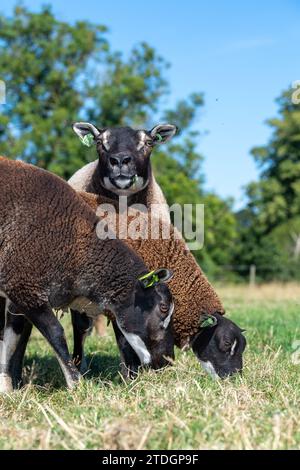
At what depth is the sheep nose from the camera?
9023 mm

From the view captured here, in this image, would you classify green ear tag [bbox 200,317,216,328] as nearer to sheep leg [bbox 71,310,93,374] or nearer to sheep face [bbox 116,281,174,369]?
sheep face [bbox 116,281,174,369]

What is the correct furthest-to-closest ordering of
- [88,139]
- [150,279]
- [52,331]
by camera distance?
[88,139] → [150,279] → [52,331]

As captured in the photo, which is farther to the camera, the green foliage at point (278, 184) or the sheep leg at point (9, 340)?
the green foliage at point (278, 184)

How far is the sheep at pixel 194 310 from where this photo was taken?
24.7 feet

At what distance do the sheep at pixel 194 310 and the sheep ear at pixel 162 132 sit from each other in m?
2.05

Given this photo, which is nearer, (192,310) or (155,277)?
(155,277)

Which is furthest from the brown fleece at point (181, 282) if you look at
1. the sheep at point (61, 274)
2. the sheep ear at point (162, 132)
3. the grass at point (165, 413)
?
the sheep ear at point (162, 132)

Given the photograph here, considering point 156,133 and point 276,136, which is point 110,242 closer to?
point 156,133

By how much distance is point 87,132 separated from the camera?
9.80 meters

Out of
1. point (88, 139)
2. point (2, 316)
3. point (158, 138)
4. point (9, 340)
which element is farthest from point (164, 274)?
point (158, 138)

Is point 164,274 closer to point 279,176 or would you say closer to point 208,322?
point 208,322

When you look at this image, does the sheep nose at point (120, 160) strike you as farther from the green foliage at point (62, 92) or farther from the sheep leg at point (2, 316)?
the green foliage at point (62, 92)

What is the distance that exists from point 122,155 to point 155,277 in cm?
262

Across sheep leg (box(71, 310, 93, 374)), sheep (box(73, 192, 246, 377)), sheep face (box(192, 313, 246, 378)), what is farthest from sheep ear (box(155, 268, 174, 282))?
sheep leg (box(71, 310, 93, 374))
